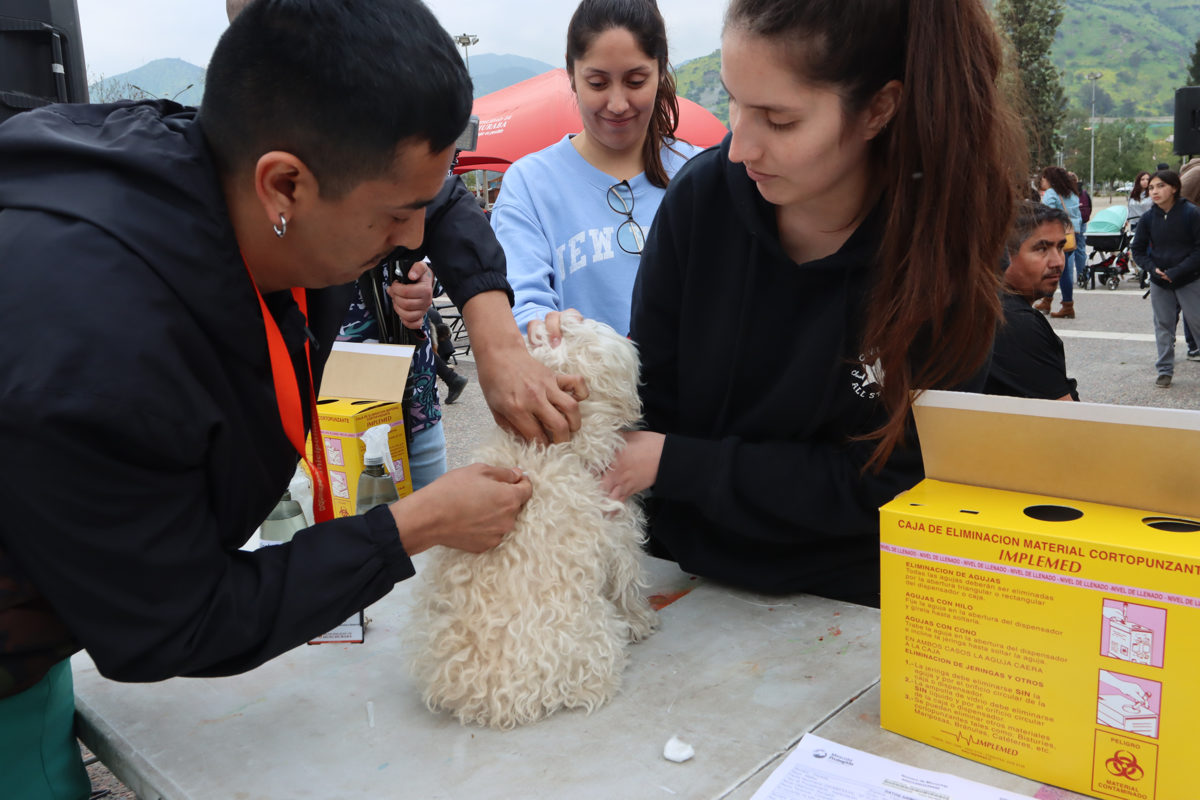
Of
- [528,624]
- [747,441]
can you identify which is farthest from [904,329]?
[528,624]

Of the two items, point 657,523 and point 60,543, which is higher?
point 60,543

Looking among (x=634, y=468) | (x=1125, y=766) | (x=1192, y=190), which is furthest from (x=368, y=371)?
(x=1192, y=190)

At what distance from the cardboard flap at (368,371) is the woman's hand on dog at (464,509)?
597mm

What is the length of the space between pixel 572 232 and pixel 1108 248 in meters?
14.0

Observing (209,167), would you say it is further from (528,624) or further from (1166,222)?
(1166,222)

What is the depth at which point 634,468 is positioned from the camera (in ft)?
4.55

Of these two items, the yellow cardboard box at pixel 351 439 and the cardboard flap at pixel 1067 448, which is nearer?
the cardboard flap at pixel 1067 448

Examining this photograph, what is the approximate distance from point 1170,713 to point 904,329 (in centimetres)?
61

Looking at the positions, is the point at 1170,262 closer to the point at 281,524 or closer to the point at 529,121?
the point at 529,121

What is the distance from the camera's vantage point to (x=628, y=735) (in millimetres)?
1137

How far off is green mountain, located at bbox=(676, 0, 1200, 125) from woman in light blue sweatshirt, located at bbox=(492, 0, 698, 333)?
10631 centimetres

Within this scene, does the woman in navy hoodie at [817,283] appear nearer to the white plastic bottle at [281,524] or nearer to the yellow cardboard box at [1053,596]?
the yellow cardboard box at [1053,596]

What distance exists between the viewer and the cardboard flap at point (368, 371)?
1.73m

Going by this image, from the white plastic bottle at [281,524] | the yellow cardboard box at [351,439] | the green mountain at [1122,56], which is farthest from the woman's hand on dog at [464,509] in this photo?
the green mountain at [1122,56]
